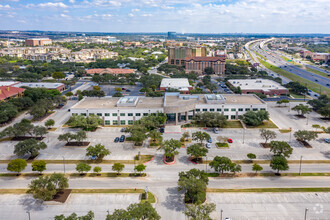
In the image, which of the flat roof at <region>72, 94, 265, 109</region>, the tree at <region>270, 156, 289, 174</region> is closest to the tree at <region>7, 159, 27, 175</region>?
the flat roof at <region>72, 94, 265, 109</region>

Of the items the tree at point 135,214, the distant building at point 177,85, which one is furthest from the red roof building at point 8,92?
the tree at point 135,214

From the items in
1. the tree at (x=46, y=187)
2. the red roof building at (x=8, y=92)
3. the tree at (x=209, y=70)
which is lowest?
the tree at (x=46, y=187)

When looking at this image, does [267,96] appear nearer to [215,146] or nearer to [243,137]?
[243,137]

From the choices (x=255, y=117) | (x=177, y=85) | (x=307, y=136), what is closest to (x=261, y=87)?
(x=177, y=85)

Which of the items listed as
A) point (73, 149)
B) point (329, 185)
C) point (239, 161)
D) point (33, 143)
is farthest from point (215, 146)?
point (33, 143)

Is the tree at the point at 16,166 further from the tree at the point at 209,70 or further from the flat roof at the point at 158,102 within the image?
the tree at the point at 209,70
